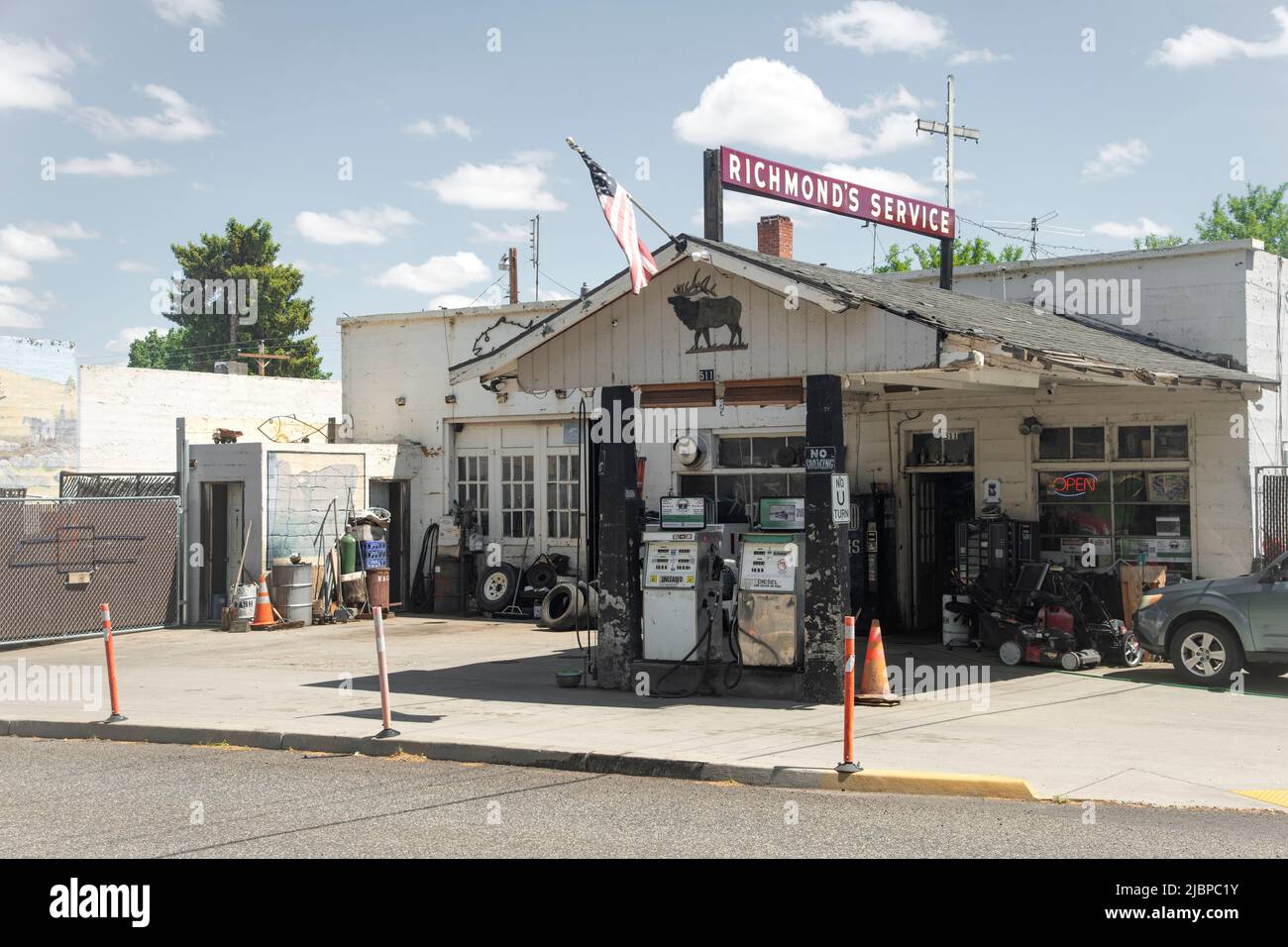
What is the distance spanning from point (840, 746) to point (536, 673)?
19.8 feet

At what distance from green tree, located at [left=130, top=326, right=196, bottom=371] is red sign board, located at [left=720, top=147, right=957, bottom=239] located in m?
65.5

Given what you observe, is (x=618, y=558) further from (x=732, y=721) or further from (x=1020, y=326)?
(x=1020, y=326)

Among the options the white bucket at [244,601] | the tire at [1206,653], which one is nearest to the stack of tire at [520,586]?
the white bucket at [244,601]

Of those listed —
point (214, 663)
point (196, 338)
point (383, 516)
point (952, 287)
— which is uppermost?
point (196, 338)

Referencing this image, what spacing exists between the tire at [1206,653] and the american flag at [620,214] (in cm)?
748

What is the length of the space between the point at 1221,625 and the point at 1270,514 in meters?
3.54

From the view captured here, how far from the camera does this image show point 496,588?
78.6 ft

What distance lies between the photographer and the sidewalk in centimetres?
971

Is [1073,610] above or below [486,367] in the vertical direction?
below

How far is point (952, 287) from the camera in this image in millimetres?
19719

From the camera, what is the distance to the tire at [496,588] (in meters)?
23.7

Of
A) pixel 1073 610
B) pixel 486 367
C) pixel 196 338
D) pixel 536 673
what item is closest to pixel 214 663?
pixel 536 673

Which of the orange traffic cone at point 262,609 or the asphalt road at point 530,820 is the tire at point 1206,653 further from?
the orange traffic cone at point 262,609
